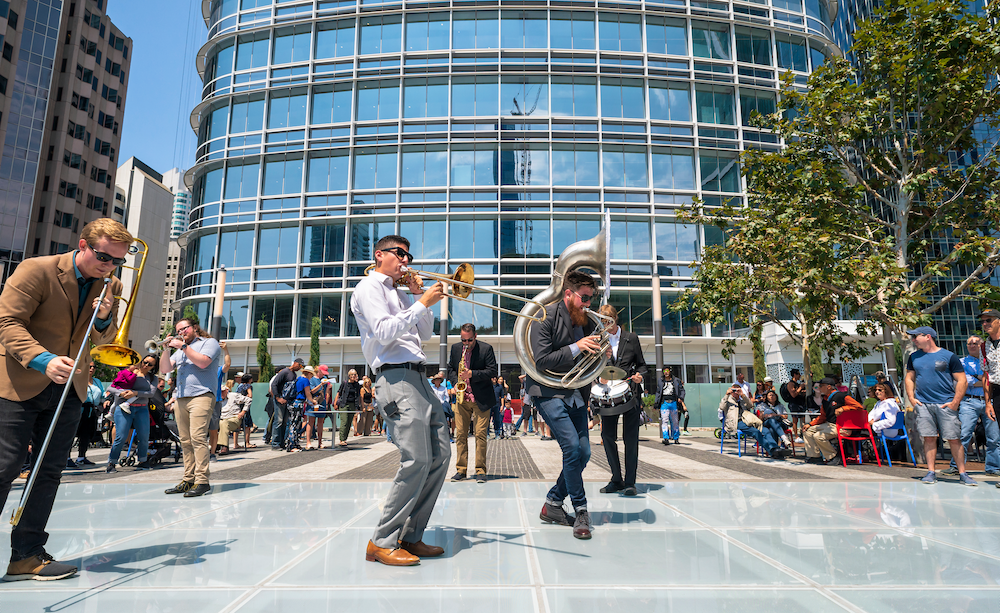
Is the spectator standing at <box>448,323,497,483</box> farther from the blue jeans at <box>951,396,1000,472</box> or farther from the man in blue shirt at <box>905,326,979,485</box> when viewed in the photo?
the blue jeans at <box>951,396,1000,472</box>

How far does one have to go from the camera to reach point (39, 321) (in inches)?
127

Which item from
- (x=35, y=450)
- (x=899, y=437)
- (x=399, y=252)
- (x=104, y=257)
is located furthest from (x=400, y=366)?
(x=899, y=437)

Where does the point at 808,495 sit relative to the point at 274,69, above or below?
below

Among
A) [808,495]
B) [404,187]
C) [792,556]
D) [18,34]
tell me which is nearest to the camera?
[792,556]

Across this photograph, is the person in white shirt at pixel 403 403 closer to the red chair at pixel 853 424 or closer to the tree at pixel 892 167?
the red chair at pixel 853 424

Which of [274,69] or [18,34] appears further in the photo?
[18,34]

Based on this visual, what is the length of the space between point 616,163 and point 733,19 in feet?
36.8

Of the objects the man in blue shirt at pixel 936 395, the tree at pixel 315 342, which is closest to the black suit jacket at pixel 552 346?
the man in blue shirt at pixel 936 395

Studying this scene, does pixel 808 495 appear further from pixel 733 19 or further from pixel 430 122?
pixel 733 19

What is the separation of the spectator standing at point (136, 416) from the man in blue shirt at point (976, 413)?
11.9 metres

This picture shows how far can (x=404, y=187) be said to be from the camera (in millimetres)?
30156

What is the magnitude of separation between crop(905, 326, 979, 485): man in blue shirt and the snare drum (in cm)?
456

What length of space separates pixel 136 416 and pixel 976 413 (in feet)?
40.8

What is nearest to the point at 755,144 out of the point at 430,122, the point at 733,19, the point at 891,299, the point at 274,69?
the point at 733,19
